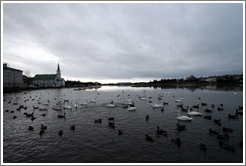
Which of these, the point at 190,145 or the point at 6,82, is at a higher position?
the point at 6,82

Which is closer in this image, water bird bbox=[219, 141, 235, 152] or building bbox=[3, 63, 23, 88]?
water bird bbox=[219, 141, 235, 152]

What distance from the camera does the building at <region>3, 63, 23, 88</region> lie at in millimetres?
113812

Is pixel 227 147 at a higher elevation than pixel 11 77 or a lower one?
lower

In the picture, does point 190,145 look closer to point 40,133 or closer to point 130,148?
point 130,148

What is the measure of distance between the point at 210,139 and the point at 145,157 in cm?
766

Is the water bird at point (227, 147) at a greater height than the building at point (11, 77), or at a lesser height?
lesser

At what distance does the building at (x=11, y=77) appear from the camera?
373 ft

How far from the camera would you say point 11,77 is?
121 m

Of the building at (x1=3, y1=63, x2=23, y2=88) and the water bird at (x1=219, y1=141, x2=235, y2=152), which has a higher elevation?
the building at (x1=3, y1=63, x2=23, y2=88)

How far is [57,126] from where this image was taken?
2195cm

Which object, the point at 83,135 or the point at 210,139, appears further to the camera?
the point at 83,135

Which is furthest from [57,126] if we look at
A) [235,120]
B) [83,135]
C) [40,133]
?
[235,120]

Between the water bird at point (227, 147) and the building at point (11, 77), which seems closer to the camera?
the water bird at point (227, 147)

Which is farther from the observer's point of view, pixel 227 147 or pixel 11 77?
pixel 11 77
